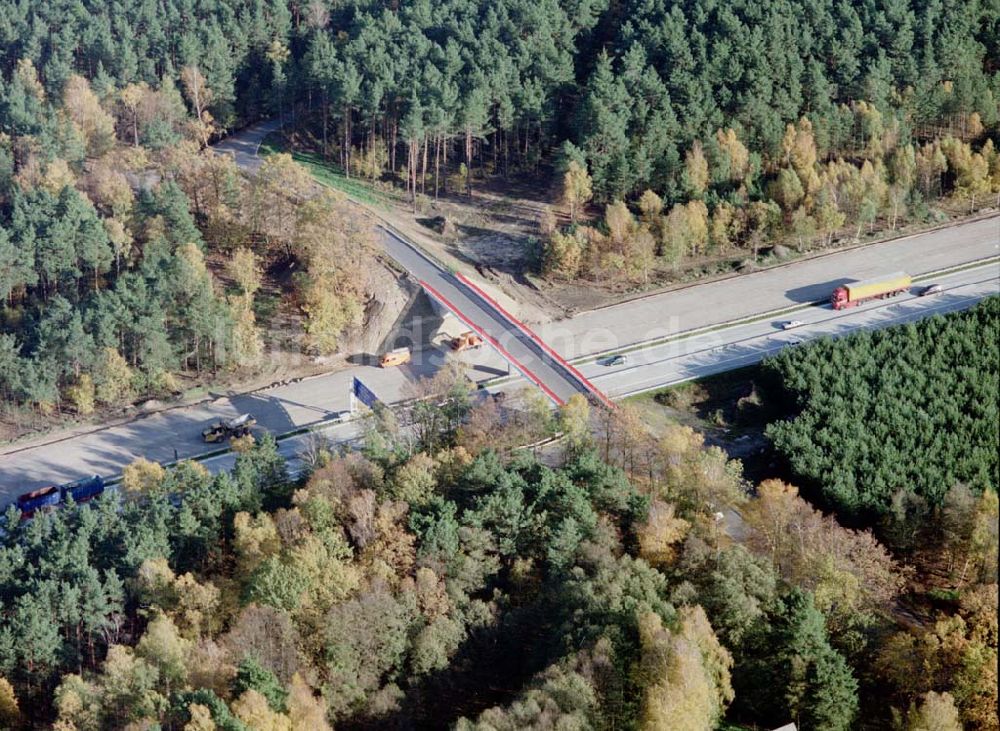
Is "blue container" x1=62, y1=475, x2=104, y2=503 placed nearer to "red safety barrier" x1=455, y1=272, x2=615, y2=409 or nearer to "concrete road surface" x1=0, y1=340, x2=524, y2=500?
"concrete road surface" x1=0, y1=340, x2=524, y2=500

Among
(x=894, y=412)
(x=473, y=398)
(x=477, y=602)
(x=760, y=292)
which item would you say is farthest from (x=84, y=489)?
(x=760, y=292)

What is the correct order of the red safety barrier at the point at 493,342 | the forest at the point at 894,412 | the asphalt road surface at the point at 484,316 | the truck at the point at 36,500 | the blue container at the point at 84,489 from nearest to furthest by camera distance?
the forest at the point at 894,412 < the truck at the point at 36,500 < the blue container at the point at 84,489 < the red safety barrier at the point at 493,342 < the asphalt road surface at the point at 484,316

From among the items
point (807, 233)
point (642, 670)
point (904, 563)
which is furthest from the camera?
point (807, 233)

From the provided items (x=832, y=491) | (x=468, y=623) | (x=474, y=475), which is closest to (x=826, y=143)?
(x=832, y=491)

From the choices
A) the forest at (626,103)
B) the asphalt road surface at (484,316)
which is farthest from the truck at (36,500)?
the forest at (626,103)

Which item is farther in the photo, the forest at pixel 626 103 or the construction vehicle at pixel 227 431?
the forest at pixel 626 103

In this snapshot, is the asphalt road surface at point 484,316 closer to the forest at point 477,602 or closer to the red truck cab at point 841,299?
the forest at point 477,602

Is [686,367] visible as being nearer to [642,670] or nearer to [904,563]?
[904,563]
